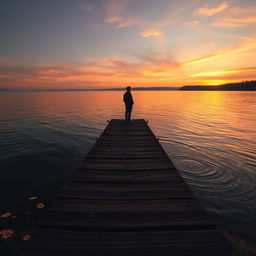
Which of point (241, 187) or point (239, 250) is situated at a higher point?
point (239, 250)

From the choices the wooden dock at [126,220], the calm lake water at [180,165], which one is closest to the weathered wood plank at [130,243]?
the wooden dock at [126,220]

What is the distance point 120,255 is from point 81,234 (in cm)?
83

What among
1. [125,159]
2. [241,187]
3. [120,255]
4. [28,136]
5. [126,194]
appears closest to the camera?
[120,255]

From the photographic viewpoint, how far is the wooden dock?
251cm

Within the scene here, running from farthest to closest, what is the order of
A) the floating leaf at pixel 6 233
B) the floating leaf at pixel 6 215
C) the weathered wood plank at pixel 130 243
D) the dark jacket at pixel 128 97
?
the dark jacket at pixel 128 97, the floating leaf at pixel 6 215, the floating leaf at pixel 6 233, the weathered wood plank at pixel 130 243

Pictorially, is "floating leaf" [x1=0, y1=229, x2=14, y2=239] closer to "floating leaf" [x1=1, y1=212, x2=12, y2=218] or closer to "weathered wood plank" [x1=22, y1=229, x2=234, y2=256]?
"floating leaf" [x1=1, y1=212, x2=12, y2=218]

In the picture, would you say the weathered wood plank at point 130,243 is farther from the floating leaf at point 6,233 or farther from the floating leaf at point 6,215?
the floating leaf at point 6,215

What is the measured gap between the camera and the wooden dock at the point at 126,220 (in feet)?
8.23

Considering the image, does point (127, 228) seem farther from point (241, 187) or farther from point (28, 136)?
point (28, 136)

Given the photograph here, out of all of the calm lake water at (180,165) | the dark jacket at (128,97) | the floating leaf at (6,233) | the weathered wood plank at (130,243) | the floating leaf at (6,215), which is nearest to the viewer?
the weathered wood plank at (130,243)

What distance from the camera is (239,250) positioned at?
13.5ft

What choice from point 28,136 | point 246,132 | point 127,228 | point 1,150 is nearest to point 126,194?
point 127,228

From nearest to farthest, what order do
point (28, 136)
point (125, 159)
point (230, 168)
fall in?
point (125, 159)
point (230, 168)
point (28, 136)

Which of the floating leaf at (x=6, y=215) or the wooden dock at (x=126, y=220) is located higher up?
the wooden dock at (x=126, y=220)
